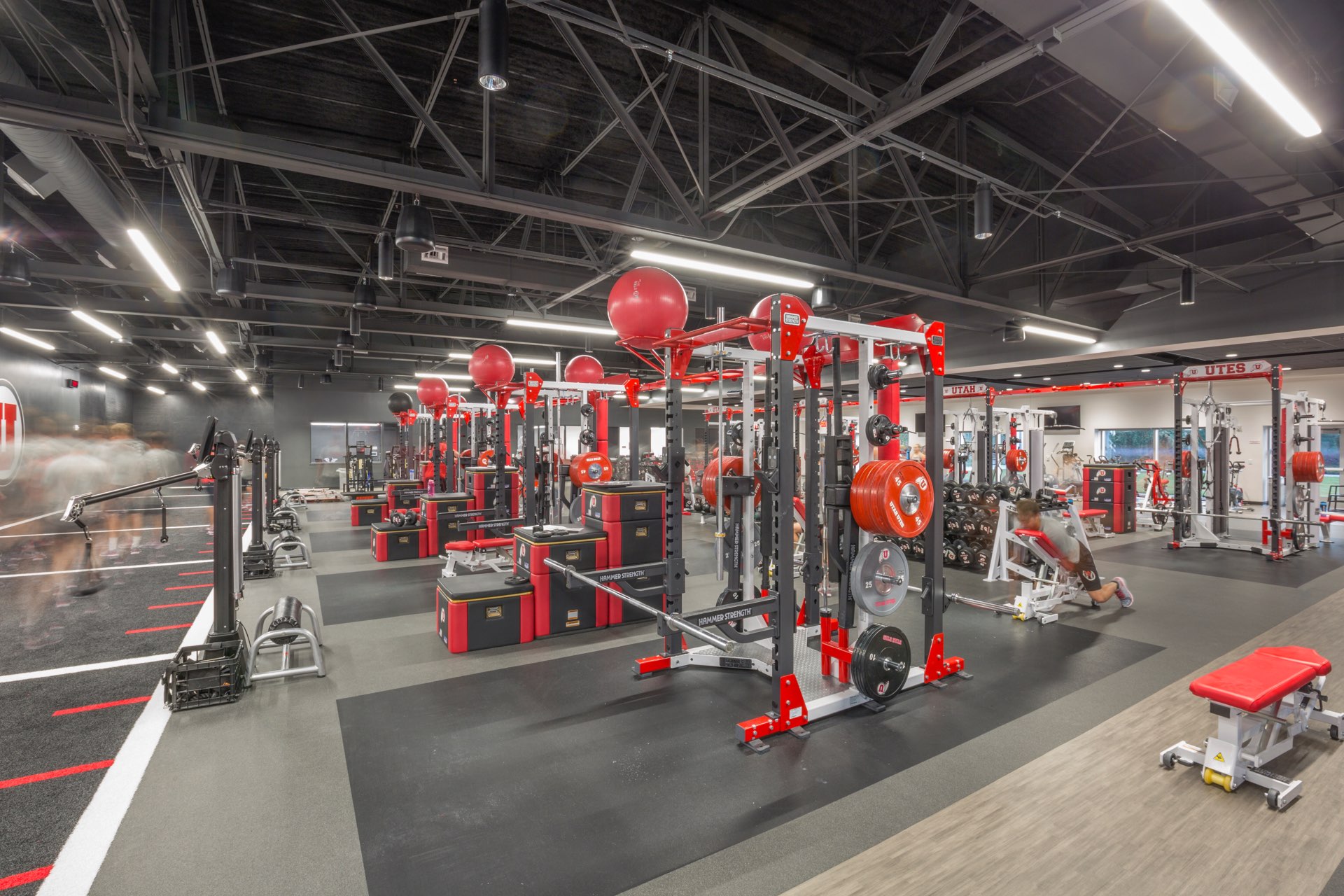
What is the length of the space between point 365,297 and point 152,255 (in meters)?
2.61

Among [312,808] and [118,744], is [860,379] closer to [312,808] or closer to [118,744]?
[312,808]

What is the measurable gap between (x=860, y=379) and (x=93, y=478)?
19679 millimetres

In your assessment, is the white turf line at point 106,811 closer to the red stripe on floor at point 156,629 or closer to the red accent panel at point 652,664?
the red stripe on floor at point 156,629

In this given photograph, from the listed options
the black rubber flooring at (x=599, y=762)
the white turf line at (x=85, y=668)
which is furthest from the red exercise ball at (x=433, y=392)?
the black rubber flooring at (x=599, y=762)

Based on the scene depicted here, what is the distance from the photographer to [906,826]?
8.29 feet

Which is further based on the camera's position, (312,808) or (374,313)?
(374,313)

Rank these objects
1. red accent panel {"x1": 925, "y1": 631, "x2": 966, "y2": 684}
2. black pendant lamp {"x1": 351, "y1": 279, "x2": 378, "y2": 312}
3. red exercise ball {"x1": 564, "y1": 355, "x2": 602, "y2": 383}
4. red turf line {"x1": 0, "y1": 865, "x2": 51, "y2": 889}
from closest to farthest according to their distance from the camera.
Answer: red turf line {"x1": 0, "y1": 865, "x2": 51, "y2": 889} < red accent panel {"x1": 925, "y1": 631, "x2": 966, "y2": 684} < red exercise ball {"x1": 564, "y1": 355, "x2": 602, "y2": 383} < black pendant lamp {"x1": 351, "y1": 279, "x2": 378, "y2": 312}

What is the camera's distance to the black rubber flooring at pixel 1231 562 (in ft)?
24.5

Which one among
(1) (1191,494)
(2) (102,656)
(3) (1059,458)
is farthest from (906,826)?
(3) (1059,458)

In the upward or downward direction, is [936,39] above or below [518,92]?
below

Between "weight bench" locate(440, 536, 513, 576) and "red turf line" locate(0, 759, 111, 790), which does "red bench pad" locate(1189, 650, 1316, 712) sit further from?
"weight bench" locate(440, 536, 513, 576)

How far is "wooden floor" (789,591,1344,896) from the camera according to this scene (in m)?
2.20

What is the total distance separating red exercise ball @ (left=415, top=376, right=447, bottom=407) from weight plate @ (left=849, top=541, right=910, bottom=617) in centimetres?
705

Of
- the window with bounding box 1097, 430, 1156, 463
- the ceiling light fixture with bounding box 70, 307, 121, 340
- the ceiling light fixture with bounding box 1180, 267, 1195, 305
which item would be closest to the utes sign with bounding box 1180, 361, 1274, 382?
the ceiling light fixture with bounding box 1180, 267, 1195, 305
